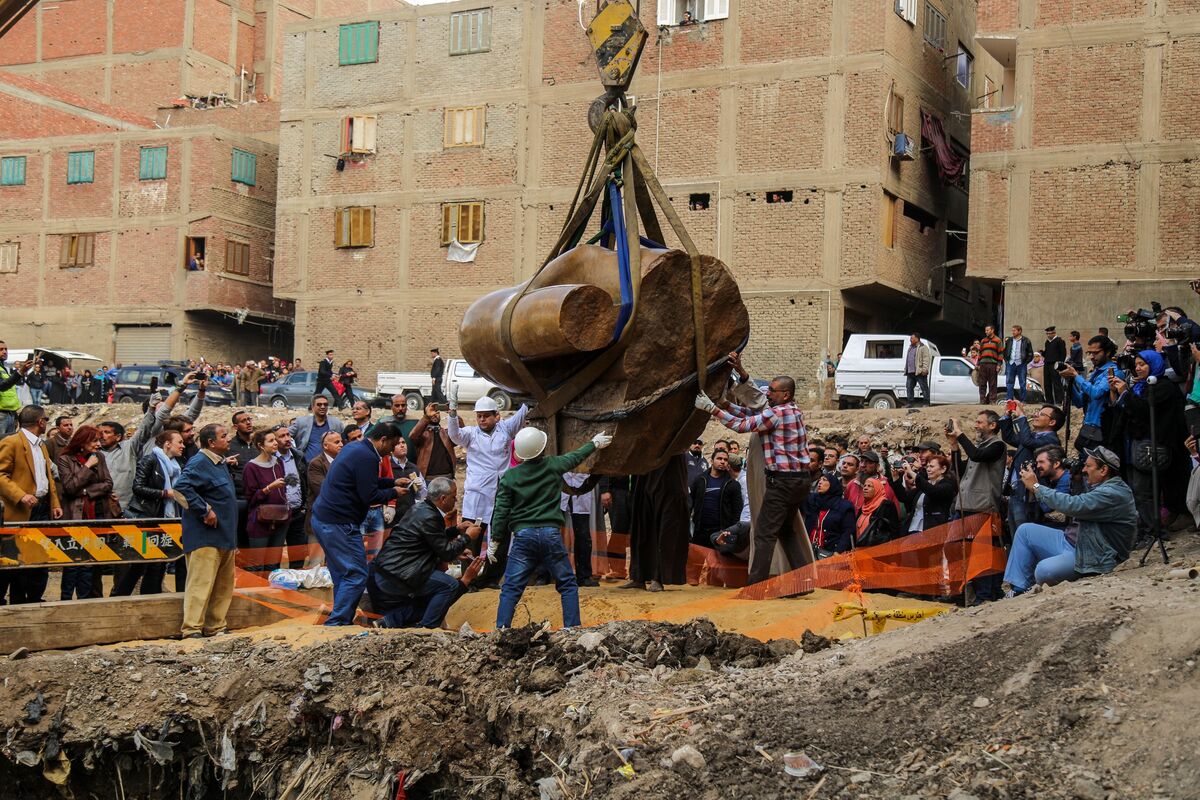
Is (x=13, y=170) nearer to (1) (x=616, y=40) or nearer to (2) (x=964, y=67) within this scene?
(2) (x=964, y=67)

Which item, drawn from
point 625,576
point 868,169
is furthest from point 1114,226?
point 625,576

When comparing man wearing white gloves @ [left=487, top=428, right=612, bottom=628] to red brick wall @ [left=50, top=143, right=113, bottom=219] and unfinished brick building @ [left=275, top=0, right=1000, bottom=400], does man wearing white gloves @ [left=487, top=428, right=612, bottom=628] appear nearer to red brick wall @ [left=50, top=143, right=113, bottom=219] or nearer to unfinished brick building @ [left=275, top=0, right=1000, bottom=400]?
unfinished brick building @ [left=275, top=0, right=1000, bottom=400]

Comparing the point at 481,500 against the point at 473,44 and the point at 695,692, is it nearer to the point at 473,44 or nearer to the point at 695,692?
the point at 695,692

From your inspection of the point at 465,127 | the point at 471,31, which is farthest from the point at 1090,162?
the point at 471,31

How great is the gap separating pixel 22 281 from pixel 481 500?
37729 millimetres

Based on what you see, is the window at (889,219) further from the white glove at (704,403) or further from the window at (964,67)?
the white glove at (704,403)

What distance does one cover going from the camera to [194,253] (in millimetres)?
41688

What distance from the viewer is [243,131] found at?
45.4 meters

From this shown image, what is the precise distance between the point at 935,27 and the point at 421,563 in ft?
95.7

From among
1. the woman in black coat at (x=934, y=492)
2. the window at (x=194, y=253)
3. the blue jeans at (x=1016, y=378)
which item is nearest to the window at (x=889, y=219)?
the blue jeans at (x=1016, y=378)

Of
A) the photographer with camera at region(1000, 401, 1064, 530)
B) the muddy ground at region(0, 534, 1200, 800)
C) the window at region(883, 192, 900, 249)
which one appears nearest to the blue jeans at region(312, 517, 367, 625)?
the muddy ground at region(0, 534, 1200, 800)

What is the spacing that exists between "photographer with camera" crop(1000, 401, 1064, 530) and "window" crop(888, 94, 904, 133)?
21.8 metres

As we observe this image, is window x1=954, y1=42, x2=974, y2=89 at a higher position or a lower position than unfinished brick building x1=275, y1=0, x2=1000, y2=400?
higher

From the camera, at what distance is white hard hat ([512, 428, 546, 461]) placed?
8602 millimetres
